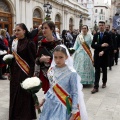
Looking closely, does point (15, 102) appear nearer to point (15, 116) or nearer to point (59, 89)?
point (15, 116)

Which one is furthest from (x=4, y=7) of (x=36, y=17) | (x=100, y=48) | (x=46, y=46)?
(x=46, y=46)

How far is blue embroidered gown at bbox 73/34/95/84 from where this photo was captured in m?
6.11

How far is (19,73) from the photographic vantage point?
345 cm

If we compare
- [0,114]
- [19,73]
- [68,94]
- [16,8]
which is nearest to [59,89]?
[68,94]

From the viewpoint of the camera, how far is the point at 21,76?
344 centimetres

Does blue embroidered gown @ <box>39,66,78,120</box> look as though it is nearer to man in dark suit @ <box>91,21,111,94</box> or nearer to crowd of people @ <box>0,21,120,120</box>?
crowd of people @ <box>0,21,120,120</box>

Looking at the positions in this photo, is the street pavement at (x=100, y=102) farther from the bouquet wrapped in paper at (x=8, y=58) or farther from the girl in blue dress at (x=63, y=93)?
the girl in blue dress at (x=63, y=93)

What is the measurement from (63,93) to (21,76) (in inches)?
43.8

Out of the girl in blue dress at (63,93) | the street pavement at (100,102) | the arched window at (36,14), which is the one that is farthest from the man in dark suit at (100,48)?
the arched window at (36,14)

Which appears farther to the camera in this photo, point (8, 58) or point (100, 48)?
point (100, 48)

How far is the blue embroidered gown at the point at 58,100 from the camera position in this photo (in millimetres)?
2438

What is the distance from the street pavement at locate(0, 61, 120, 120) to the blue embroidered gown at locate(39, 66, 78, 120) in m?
1.54

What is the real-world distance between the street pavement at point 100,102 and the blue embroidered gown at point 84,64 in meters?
0.23

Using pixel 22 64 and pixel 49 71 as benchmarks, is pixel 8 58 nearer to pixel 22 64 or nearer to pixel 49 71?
pixel 22 64
